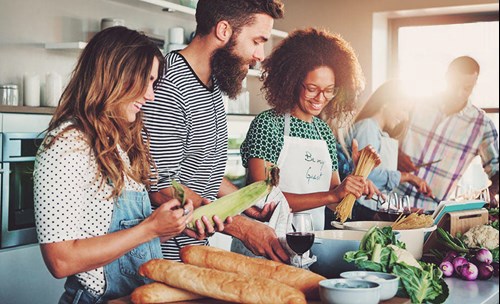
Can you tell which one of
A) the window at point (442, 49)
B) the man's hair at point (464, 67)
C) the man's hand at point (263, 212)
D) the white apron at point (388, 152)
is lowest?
the man's hand at point (263, 212)

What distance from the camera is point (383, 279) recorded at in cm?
171

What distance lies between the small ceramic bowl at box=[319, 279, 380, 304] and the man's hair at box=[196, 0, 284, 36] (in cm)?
118

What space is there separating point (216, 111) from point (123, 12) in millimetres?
2565

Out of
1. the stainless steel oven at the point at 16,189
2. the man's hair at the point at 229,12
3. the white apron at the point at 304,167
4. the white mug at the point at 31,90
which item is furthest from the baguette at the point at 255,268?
the white mug at the point at 31,90

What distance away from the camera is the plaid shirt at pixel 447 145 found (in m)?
5.00

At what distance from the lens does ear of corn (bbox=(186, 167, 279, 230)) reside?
6.30ft

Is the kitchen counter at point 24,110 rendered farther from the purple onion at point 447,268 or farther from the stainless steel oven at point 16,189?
the purple onion at point 447,268

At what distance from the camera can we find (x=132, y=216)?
1.90 metres

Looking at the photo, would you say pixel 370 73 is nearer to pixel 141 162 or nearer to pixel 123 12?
pixel 123 12

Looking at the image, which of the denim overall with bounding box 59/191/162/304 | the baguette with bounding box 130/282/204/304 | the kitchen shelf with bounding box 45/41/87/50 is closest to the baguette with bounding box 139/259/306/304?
the baguette with bounding box 130/282/204/304

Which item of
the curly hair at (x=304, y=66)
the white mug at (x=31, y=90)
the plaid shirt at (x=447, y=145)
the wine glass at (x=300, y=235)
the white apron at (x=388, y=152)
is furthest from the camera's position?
the plaid shirt at (x=447, y=145)

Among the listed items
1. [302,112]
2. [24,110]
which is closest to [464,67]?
[302,112]

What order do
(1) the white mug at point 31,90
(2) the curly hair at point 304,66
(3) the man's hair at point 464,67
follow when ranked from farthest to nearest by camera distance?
1. (3) the man's hair at point 464,67
2. (1) the white mug at point 31,90
3. (2) the curly hair at point 304,66

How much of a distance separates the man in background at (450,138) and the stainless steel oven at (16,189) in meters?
2.53
